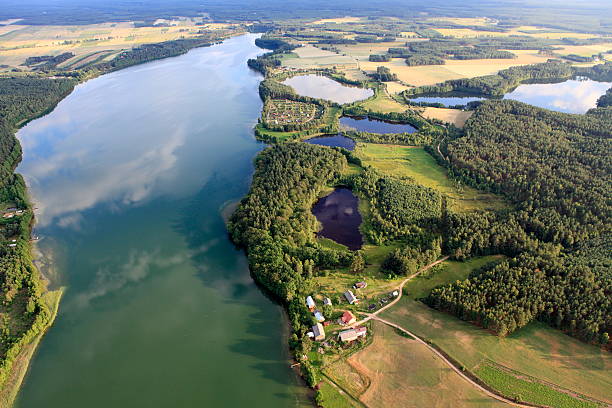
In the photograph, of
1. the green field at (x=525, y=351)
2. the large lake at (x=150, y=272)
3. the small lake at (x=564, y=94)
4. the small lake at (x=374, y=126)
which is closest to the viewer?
the green field at (x=525, y=351)

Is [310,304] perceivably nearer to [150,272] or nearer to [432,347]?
[432,347]

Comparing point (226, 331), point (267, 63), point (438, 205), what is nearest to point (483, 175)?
point (438, 205)

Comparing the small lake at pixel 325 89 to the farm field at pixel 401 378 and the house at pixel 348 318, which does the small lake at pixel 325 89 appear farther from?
the farm field at pixel 401 378

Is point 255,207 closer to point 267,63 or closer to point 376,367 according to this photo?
point 376,367

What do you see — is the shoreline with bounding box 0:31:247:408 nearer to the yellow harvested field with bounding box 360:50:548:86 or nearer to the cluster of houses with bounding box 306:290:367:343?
the cluster of houses with bounding box 306:290:367:343

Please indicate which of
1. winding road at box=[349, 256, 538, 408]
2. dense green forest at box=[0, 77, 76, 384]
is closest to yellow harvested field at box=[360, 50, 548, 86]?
winding road at box=[349, 256, 538, 408]

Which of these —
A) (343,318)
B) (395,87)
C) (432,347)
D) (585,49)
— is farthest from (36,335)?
(585,49)

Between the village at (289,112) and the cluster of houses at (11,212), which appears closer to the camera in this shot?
the cluster of houses at (11,212)

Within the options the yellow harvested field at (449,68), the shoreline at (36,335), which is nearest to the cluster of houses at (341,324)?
the shoreline at (36,335)
